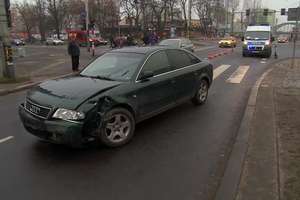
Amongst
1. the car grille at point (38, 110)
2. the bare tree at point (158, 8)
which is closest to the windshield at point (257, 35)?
the car grille at point (38, 110)

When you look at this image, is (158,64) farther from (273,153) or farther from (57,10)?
(57,10)

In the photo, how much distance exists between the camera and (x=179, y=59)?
733cm

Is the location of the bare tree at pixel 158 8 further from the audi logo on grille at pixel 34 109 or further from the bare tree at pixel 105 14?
the audi logo on grille at pixel 34 109

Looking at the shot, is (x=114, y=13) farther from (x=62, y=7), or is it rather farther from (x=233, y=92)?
(x=233, y=92)

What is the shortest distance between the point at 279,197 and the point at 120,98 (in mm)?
2823

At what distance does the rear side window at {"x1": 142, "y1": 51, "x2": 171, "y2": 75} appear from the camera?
6309 mm

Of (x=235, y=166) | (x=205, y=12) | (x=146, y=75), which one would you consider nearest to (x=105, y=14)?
(x=205, y=12)

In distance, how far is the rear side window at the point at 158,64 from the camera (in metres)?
6.31

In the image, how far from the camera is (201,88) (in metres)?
8.15

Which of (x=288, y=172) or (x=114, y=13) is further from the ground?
(x=114, y=13)

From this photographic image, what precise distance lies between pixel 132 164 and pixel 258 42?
71.1 feet

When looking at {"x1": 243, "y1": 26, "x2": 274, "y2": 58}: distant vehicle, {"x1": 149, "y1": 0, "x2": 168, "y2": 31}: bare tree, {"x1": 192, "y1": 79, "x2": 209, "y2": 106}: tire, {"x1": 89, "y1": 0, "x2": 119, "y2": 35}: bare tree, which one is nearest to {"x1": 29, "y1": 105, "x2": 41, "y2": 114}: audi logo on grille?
{"x1": 192, "y1": 79, "x2": 209, "y2": 106}: tire

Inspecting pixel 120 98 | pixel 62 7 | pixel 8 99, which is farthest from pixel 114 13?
pixel 120 98

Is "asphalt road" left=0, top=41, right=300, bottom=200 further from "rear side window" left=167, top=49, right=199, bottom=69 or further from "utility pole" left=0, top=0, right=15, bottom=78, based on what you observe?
"utility pole" left=0, top=0, right=15, bottom=78
